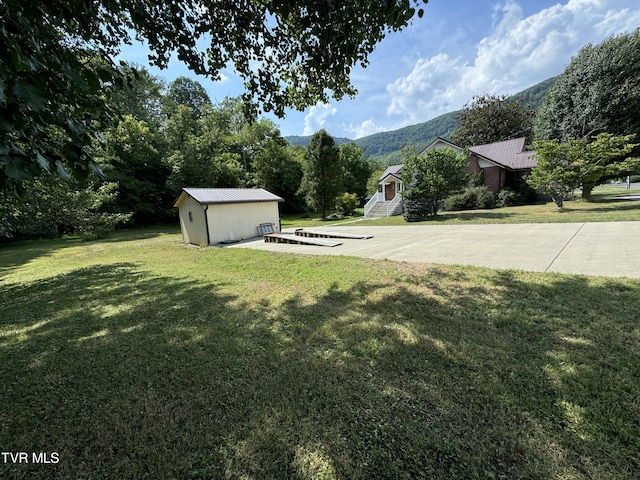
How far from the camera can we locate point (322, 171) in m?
22.1

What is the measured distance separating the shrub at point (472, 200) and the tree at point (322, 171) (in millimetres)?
8826

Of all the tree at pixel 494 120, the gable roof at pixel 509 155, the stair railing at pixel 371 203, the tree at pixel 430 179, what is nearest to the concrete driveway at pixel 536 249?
the tree at pixel 430 179

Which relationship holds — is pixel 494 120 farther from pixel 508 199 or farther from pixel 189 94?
pixel 189 94

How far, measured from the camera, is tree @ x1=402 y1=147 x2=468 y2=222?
1597 cm

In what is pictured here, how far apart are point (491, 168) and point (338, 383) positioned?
24347mm

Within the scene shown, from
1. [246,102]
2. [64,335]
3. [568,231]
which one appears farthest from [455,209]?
[64,335]

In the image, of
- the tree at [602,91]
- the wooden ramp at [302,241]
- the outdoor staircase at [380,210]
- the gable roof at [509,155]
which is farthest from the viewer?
the outdoor staircase at [380,210]

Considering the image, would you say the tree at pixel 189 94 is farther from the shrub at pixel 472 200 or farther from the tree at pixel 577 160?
the tree at pixel 577 160

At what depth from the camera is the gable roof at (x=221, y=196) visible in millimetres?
12533

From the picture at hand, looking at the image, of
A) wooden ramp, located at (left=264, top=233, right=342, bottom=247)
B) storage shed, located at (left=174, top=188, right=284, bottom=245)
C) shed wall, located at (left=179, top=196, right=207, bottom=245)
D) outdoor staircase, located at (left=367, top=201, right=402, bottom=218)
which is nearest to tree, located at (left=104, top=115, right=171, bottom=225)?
shed wall, located at (left=179, top=196, right=207, bottom=245)

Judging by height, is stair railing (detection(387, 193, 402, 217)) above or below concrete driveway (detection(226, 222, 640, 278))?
above

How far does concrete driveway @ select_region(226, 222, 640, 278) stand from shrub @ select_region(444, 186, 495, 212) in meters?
9.44

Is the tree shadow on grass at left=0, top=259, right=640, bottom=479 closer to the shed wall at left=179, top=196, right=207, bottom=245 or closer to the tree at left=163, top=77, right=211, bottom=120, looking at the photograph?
the shed wall at left=179, top=196, right=207, bottom=245

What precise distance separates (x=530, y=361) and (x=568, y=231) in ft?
30.6
